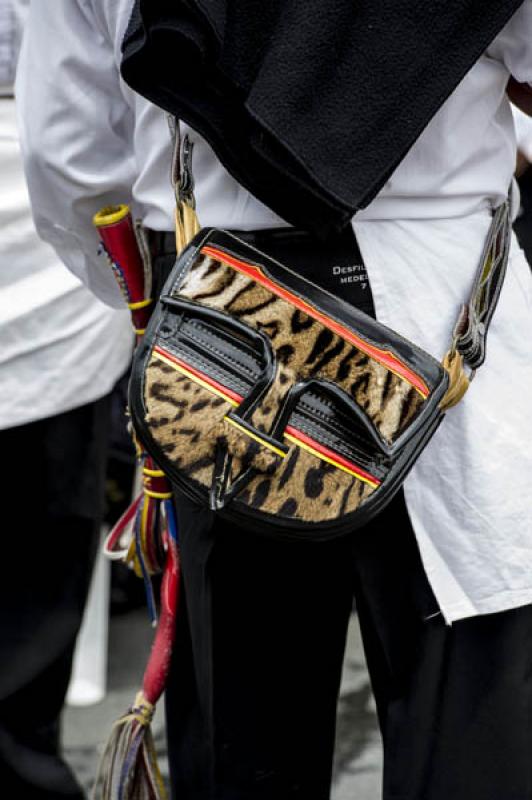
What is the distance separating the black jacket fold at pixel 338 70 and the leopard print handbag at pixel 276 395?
0.12m

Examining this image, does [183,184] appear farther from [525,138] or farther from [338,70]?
[525,138]

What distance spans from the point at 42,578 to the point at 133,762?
657 mm

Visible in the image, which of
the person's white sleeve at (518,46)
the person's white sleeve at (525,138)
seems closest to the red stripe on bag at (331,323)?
the person's white sleeve at (518,46)

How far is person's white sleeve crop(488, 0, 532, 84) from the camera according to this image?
1.16 meters

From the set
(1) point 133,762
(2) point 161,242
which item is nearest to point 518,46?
(2) point 161,242

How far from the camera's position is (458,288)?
127 centimetres

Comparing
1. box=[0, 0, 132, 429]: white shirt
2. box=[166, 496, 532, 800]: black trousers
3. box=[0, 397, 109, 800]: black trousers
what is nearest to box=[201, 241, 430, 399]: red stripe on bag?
box=[166, 496, 532, 800]: black trousers

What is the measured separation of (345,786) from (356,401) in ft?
4.93

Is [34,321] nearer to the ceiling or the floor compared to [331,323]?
nearer to the floor

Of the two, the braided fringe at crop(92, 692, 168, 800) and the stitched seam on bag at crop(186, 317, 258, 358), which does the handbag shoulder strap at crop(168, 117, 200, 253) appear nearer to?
the stitched seam on bag at crop(186, 317, 258, 358)

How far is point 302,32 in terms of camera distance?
3.65 feet

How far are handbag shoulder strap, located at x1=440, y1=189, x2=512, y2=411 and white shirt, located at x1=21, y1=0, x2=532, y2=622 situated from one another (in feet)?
0.05

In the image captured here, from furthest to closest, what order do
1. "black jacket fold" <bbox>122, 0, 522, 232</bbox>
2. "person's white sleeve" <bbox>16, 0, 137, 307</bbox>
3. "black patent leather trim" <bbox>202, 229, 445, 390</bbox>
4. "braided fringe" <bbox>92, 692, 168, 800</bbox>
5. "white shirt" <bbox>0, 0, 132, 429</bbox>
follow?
"white shirt" <bbox>0, 0, 132, 429</bbox>, "braided fringe" <bbox>92, 692, 168, 800</bbox>, "person's white sleeve" <bbox>16, 0, 137, 307</bbox>, "black patent leather trim" <bbox>202, 229, 445, 390</bbox>, "black jacket fold" <bbox>122, 0, 522, 232</bbox>

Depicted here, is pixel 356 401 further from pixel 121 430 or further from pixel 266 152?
pixel 121 430
